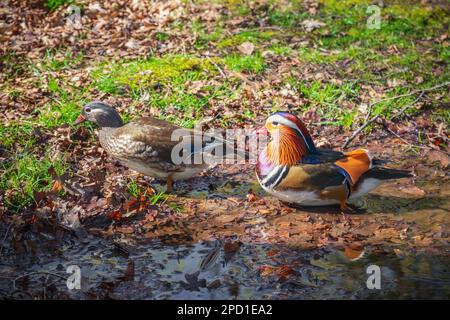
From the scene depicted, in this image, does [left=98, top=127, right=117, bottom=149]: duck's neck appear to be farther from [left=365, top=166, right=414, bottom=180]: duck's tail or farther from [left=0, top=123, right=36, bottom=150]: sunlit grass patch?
[left=365, top=166, right=414, bottom=180]: duck's tail

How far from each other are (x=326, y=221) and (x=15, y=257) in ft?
8.42

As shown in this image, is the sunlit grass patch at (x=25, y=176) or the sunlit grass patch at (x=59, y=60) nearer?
the sunlit grass patch at (x=25, y=176)

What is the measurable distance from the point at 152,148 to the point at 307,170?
4.66ft

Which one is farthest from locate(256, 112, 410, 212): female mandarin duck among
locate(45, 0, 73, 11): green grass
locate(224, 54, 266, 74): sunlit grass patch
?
locate(45, 0, 73, 11): green grass

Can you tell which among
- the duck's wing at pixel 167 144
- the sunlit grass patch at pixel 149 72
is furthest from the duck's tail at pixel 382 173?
the sunlit grass patch at pixel 149 72

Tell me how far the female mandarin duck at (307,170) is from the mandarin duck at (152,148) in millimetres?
700

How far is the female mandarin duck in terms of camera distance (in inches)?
201

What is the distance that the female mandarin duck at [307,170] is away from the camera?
5094 millimetres

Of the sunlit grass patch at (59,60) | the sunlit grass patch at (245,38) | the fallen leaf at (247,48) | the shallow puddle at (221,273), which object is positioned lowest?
the shallow puddle at (221,273)

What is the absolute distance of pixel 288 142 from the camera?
5.15 meters

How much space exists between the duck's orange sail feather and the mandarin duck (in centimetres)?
121

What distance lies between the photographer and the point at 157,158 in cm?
546

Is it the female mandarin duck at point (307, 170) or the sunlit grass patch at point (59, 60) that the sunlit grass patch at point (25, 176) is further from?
the sunlit grass patch at point (59, 60)
